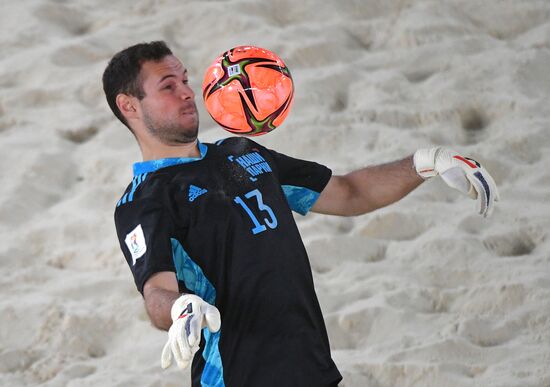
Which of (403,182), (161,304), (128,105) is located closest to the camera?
(161,304)

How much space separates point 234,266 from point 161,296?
24 cm

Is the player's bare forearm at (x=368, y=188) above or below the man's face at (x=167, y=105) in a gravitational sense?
below

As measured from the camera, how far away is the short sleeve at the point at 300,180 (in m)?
2.94

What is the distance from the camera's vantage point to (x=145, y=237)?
257cm

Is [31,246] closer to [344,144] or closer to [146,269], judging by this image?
[344,144]

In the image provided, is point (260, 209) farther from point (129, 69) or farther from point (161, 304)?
point (129, 69)

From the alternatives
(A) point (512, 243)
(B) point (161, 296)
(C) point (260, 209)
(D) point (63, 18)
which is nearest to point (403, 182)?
(C) point (260, 209)

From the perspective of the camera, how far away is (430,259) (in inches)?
157

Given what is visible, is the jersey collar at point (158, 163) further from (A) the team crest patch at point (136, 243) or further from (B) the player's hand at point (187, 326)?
(B) the player's hand at point (187, 326)

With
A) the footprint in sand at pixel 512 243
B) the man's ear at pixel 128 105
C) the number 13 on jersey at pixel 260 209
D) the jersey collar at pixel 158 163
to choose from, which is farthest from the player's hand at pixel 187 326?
the footprint in sand at pixel 512 243

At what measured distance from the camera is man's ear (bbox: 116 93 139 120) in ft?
9.17

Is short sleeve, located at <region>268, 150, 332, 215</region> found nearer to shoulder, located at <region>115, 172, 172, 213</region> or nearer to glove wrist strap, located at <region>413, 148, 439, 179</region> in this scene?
glove wrist strap, located at <region>413, 148, 439, 179</region>

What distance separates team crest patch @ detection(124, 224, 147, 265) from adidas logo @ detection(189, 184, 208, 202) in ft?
0.49

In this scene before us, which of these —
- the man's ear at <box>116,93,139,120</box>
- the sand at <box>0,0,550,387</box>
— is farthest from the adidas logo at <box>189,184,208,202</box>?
the sand at <box>0,0,550,387</box>
